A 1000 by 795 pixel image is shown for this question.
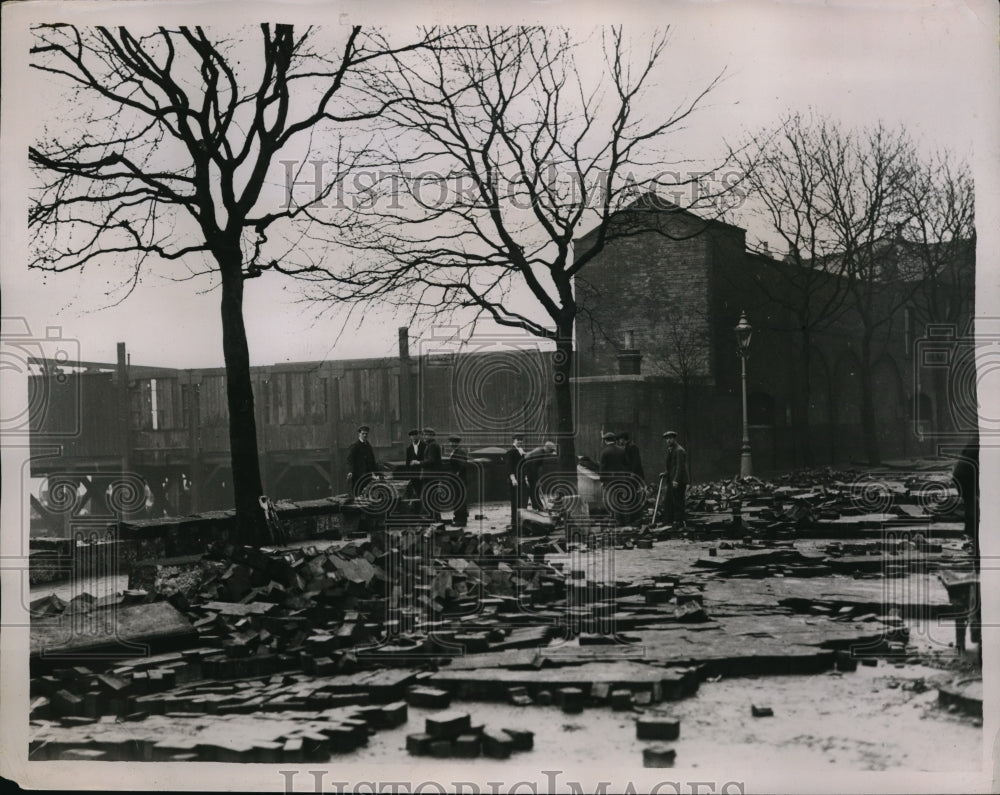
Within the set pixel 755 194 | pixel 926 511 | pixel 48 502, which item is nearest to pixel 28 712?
pixel 48 502

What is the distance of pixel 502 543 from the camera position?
7980 millimetres

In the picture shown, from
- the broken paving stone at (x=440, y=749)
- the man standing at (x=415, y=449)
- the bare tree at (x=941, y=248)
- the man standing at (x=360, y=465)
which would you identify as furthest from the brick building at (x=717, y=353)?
the broken paving stone at (x=440, y=749)

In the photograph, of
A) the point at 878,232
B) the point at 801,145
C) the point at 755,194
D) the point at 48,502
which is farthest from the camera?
the point at 878,232

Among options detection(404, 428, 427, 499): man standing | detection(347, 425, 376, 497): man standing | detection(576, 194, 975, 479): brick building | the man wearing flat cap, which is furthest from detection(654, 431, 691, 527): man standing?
detection(347, 425, 376, 497): man standing

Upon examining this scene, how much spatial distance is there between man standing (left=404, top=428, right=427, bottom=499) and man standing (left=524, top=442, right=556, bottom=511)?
1.14 m

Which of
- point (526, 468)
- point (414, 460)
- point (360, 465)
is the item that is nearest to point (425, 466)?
point (414, 460)

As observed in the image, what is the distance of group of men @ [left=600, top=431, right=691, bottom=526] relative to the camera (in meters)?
9.25

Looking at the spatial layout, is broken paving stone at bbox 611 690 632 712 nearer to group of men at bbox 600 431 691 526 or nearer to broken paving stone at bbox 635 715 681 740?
broken paving stone at bbox 635 715 681 740

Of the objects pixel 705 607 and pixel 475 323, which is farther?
pixel 475 323

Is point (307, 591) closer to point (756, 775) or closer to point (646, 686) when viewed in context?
point (646, 686)

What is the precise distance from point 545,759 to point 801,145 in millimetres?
5807

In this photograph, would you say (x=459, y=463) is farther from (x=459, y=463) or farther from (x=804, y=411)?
(x=804, y=411)

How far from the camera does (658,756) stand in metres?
4.91

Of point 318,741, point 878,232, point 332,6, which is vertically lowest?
point 318,741
